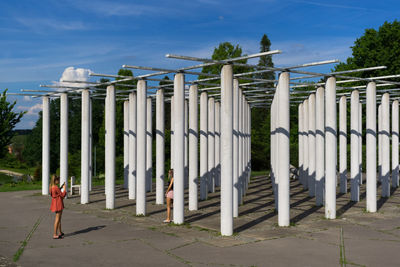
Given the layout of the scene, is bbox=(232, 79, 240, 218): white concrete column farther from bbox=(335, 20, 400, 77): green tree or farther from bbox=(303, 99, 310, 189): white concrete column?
bbox=(335, 20, 400, 77): green tree

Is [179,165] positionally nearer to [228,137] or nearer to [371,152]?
[228,137]

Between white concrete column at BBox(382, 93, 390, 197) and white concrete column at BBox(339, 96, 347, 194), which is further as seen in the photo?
white concrete column at BBox(382, 93, 390, 197)

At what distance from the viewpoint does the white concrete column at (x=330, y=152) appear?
47.1 feet

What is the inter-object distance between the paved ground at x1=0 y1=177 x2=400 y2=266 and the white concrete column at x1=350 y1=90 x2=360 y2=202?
1.15m

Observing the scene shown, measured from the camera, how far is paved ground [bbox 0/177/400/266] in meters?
9.10

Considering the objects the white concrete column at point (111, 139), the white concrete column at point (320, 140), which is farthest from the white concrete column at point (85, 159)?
the white concrete column at point (320, 140)

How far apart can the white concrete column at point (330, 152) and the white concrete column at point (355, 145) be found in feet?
11.3

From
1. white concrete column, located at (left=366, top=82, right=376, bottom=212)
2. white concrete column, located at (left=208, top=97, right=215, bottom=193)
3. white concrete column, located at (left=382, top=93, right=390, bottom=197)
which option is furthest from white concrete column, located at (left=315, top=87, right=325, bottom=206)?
white concrete column, located at (left=208, top=97, right=215, bottom=193)

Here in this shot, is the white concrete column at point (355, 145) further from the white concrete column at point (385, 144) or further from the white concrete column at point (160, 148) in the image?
the white concrete column at point (160, 148)

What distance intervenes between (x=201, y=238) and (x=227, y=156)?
2.17 meters

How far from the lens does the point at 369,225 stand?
13.1m

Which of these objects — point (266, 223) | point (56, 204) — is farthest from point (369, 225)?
point (56, 204)

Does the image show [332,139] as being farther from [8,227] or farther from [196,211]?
[8,227]

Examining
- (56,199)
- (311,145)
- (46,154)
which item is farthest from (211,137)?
(56,199)
